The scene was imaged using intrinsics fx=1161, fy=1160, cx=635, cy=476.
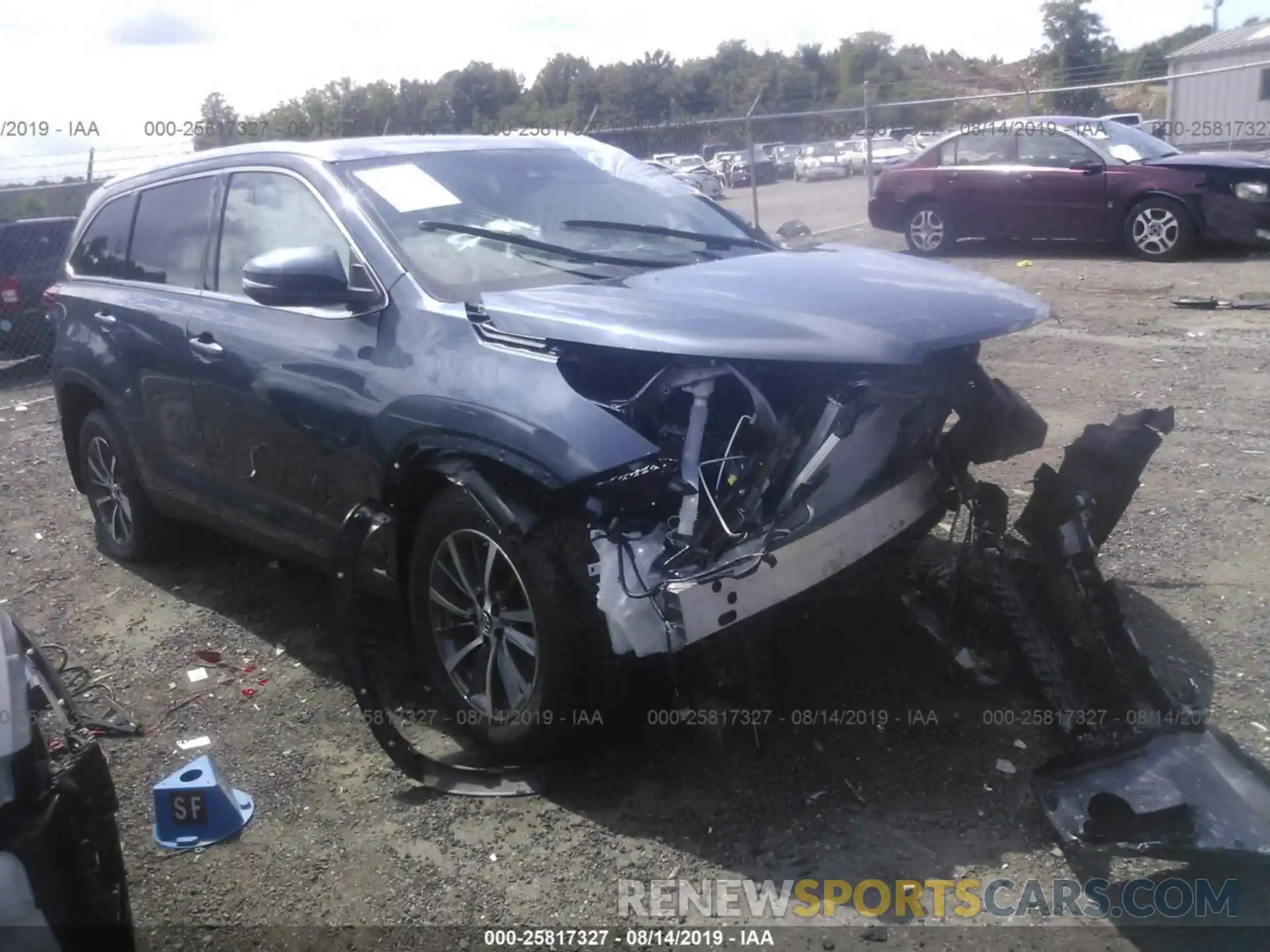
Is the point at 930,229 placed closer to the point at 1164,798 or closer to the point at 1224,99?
the point at 1164,798

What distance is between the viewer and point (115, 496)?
5.64 metres

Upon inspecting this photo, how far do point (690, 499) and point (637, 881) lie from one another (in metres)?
1.03

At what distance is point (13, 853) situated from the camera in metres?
2.09

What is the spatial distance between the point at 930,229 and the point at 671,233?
9911mm

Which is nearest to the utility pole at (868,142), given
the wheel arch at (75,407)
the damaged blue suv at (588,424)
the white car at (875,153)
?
the white car at (875,153)

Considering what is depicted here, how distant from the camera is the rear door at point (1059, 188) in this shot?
12312mm

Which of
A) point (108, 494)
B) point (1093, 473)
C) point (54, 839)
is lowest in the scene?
point (108, 494)

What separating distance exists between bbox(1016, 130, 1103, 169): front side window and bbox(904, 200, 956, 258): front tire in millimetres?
1038

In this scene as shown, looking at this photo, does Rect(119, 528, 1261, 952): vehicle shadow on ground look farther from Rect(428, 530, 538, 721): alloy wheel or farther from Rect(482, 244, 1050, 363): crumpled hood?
Rect(482, 244, 1050, 363): crumpled hood

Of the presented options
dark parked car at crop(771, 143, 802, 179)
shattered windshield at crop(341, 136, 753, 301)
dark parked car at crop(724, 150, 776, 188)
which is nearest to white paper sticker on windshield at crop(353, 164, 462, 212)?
shattered windshield at crop(341, 136, 753, 301)

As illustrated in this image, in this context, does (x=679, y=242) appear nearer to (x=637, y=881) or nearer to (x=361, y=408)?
(x=361, y=408)

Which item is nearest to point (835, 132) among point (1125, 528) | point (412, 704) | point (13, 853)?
point (1125, 528)

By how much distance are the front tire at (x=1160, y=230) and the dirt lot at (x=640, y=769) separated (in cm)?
687

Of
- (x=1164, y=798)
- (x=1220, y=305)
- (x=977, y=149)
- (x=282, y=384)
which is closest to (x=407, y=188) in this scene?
(x=282, y=384)
